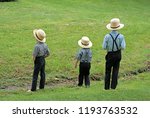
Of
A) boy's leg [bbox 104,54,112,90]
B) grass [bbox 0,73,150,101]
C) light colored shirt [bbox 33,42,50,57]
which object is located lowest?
grass [bbox 0,73,150,101]

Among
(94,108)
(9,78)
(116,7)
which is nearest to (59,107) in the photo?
(94,108)

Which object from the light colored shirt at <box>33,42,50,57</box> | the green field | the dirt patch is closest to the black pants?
the green field

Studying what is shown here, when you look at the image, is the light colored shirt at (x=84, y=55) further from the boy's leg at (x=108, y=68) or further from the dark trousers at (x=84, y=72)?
the boy's leg at (x=108, y=68)

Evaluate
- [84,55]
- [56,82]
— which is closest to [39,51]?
[84,55]

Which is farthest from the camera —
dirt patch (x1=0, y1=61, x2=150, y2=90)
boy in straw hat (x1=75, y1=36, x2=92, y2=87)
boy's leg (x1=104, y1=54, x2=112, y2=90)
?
dirt patch (x1=0, y1=61, x2=150, y2=90)

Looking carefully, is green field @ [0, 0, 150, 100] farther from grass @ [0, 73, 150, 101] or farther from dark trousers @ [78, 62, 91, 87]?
dark trousers @ [78, 62, 91, 87]

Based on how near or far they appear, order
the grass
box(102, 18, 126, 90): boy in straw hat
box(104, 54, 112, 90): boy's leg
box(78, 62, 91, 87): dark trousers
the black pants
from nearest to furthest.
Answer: the grass
box(102, 18, 126, 90): boy in straw hat
the black pants
box(104, 54, 112, 90): boy's leg
box(78, 62, 91, 87): dark trousers

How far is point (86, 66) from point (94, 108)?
6.48 metres

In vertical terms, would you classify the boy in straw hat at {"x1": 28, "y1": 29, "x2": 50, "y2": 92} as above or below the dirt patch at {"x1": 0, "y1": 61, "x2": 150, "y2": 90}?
above

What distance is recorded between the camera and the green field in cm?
1488

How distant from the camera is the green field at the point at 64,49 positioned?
1488 cm

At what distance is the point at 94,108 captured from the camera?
9.92 metres

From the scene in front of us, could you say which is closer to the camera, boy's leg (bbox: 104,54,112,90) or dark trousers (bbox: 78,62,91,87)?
boy's leg (bbox: 104,54,112,90)

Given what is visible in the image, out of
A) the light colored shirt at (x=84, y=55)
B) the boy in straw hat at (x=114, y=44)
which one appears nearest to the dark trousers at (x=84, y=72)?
the light colored shirt at (x=84, y=55)
